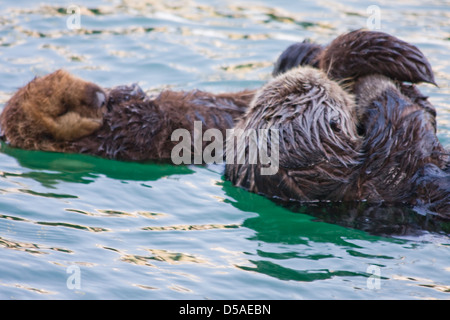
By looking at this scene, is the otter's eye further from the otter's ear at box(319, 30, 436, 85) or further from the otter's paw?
the otter's ear at box(319, 30, 436, 85)

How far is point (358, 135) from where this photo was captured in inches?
158

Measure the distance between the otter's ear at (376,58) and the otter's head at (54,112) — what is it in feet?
5.87

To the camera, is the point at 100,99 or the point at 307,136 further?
the point at 100,99

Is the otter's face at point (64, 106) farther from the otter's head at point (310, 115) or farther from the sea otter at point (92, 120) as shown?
the otter's head at point (310, 115)

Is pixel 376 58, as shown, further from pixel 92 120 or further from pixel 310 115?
pixel 92 120

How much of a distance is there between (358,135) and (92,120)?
202 cm

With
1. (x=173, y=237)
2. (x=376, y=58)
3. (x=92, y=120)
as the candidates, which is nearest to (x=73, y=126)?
(x=92, y=120)

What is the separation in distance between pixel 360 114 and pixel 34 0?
5917 millimetres

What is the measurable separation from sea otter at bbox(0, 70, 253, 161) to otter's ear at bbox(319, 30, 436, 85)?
1013mm

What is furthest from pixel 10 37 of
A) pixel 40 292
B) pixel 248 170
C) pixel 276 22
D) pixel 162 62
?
pixel 40 292

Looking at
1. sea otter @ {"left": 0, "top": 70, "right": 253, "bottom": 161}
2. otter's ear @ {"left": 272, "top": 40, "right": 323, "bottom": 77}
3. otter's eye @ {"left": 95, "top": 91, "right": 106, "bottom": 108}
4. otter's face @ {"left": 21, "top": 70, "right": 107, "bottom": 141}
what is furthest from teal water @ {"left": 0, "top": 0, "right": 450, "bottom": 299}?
otter's ear @ {"left": 272, "top": 40, "right": 323, "bottom": 77}

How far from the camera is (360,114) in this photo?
416 centimetres

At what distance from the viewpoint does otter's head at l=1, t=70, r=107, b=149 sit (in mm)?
4781

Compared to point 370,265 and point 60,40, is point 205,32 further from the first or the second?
point 370,265
